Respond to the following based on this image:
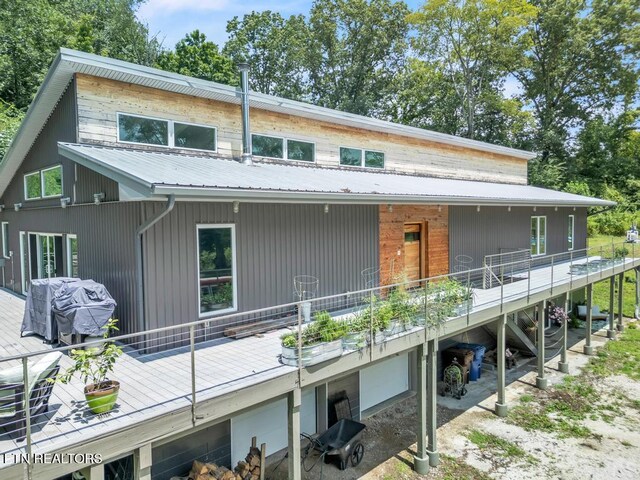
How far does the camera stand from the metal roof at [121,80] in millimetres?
7770

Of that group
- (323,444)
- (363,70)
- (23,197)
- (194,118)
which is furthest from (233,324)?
(363,70)

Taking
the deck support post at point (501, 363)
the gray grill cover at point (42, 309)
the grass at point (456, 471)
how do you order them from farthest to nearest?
the deck support post at point (501, 363)
the grass at point (456, 471)
the gray grill cover at point (42, 309)

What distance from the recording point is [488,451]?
28.2 feet

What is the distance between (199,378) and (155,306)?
1.61m

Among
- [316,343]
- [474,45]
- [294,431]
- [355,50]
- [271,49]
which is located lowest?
A: [294,431]

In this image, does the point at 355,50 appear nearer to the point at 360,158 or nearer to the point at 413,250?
the point at 360,158

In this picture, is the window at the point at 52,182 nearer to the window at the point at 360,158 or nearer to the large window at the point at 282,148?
the large window at the point at 282,148

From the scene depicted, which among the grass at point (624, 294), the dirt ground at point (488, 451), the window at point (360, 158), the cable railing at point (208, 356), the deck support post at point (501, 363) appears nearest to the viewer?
the cable railing at point (208, 356)

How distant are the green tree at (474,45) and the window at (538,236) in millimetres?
14468

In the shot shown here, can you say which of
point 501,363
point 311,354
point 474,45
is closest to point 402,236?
point 501,363

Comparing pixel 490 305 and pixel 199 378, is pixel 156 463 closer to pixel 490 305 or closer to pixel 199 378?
pixel 199 378

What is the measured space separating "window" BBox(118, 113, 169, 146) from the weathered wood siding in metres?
0.12

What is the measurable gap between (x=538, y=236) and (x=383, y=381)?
935 cm

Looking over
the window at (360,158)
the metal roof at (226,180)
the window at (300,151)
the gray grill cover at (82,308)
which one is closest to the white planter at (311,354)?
the metal roof at (226,180)
